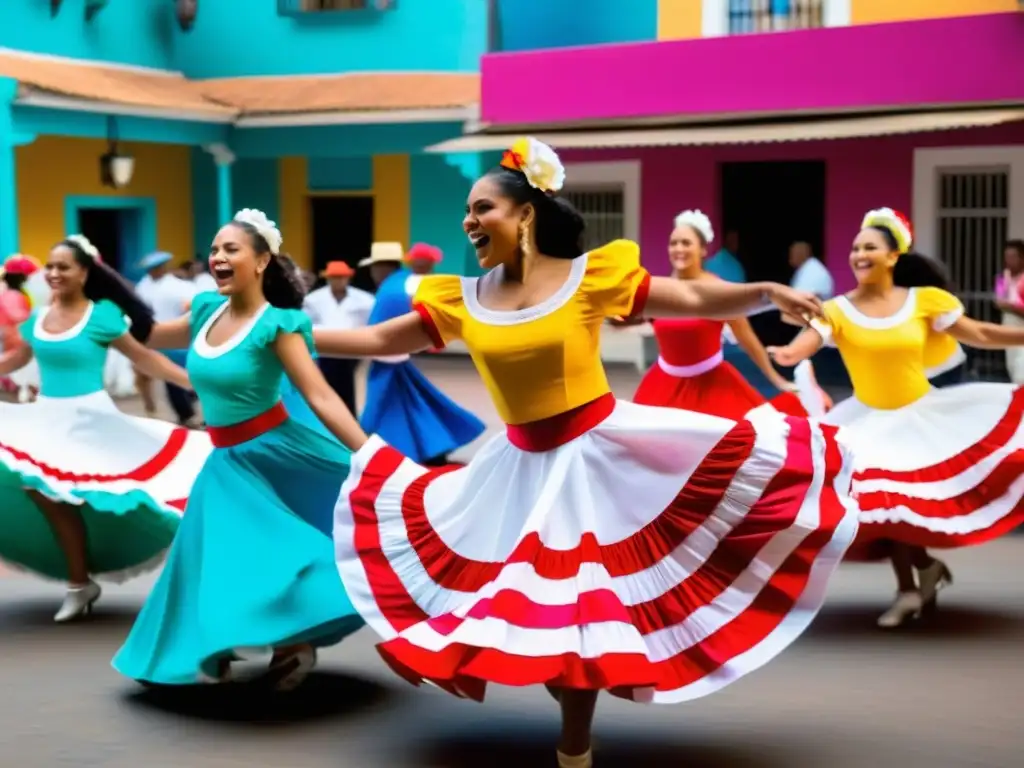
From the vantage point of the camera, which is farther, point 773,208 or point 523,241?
point 773,208

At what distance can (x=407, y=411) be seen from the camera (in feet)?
38.2

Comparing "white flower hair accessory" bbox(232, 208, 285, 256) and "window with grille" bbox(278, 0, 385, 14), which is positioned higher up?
"window with grille" bbox(278, 0, 385, 14)

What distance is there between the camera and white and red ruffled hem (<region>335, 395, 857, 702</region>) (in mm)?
4691

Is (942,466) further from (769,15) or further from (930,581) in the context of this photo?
(769,15)

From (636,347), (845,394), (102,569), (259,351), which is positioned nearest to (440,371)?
(636,347)

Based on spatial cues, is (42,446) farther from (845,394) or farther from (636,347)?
(636,347)

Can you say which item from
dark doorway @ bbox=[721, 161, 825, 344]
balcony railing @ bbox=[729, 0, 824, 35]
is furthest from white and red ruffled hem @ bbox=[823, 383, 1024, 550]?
balcony railing @ bbox=[729, 0, 824, 35]

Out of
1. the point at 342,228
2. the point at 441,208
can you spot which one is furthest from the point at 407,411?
the point at 342,228

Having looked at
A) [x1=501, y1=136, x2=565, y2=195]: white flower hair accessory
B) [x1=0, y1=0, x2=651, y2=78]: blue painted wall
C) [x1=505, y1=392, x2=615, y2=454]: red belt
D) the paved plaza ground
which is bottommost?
the paved plaza ground

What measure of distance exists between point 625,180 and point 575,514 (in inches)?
667

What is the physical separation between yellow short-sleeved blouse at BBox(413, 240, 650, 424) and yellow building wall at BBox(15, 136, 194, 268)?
19.0 m

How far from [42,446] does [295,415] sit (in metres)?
1.17

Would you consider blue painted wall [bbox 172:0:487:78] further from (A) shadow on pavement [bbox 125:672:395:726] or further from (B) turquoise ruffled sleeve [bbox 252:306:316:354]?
(A) shadow on pavement [bbox 125:672:395:726]

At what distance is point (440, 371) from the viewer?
21594 mm
